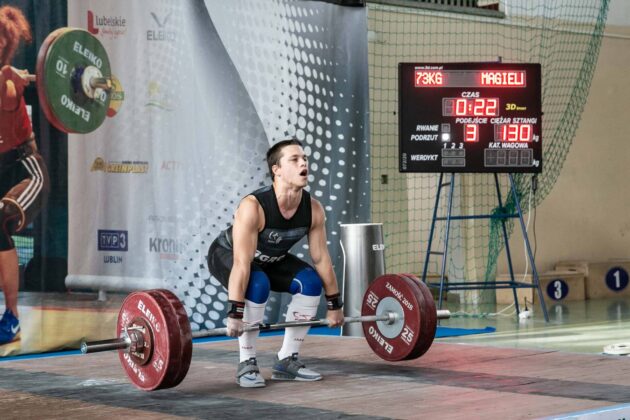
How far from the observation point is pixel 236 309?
4.18m

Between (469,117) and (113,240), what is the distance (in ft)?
8.33

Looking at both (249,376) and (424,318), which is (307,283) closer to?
(249,376)

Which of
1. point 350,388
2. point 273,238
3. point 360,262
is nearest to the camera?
point 350,388

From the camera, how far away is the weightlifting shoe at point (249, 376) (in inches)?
170

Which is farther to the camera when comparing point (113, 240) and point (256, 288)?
point (113, 240)

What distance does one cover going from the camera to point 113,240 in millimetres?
6285

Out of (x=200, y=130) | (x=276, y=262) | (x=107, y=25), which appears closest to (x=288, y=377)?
(x=276, y=262)

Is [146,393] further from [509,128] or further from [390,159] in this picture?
[390,159]

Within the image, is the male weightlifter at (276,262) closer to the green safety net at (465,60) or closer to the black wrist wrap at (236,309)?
the black wrist wrap at (236,309)

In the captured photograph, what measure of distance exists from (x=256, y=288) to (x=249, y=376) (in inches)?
13.9

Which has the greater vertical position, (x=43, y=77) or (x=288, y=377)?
(x=43, y=77)

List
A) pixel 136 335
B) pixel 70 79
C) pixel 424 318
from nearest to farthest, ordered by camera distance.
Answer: pixel 136 335, pixel 424 318, pixel 70 79

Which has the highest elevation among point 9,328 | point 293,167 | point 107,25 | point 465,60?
point 465,60

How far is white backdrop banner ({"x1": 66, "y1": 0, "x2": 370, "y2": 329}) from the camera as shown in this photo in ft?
20.5
